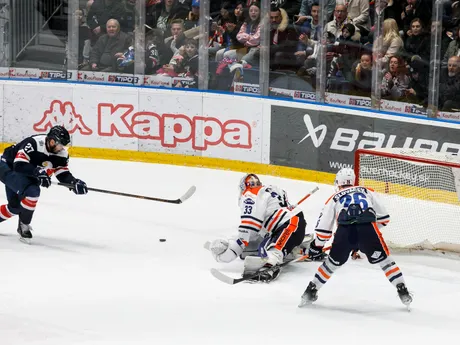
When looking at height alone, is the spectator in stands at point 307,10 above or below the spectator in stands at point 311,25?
above

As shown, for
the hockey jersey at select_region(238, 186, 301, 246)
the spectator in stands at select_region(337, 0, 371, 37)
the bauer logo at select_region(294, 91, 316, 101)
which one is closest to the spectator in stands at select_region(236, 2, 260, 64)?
the bauer logo at select_region(294, 91, 316, 101)

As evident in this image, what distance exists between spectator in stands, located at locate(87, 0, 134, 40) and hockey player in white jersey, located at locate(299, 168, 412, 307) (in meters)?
5.58

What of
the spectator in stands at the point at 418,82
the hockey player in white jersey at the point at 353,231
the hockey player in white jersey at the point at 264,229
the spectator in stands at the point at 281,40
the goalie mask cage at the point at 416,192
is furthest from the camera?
the spectator in stands at the point at 281,40

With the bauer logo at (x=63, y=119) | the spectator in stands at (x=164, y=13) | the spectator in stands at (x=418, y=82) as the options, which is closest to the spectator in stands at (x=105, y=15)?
the spectator in stands at (x=164, y=13)

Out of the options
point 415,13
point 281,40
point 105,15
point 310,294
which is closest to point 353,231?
point 310,294

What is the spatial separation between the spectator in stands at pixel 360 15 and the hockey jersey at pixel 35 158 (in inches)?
137

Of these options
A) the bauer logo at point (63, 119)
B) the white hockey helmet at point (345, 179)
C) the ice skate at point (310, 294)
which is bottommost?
the ice skate at point (310, 294)

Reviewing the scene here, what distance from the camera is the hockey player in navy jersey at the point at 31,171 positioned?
338 inches

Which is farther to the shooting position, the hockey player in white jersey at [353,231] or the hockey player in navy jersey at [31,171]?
the hockey player in navy jersey at [31,171]

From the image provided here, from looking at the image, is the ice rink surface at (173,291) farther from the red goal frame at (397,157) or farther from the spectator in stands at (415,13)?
the spectator in stands at (415,13)

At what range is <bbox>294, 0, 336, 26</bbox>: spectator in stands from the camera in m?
11.0

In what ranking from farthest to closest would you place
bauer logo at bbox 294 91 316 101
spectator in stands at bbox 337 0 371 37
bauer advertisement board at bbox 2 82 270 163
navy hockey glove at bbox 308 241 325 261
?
bauer advertisement board at bbox 2 82 270 163, bauer logo at bbox 294 91 316 101, spectator in stands at bbox 337 0 371 37, navy hockey glove at bbox 308 241 325 261

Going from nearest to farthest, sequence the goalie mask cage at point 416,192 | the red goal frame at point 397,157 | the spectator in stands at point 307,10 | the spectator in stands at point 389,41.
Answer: the red goal frame at point 397,157
the goalie mask cage at point 416,192
the spectator in stands at point 389,41
the spectator in stands at point 307,10

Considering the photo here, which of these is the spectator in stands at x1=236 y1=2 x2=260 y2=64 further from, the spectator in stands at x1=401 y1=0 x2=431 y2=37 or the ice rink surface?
the ice rink surface
